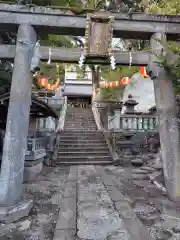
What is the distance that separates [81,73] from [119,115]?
1995 centimetres

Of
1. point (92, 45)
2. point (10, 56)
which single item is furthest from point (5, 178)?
point (92, 45)

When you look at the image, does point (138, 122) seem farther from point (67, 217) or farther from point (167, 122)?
point (67, 217)

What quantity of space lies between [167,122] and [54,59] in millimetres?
3479

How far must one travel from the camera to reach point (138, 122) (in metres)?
13.1

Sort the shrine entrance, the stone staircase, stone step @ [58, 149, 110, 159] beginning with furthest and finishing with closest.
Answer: the shrine entrance < stone step @ [58, 149, 110, 159] < the stone staircase

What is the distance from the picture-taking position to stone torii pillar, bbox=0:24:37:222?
4.20 metres

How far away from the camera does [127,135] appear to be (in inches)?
485

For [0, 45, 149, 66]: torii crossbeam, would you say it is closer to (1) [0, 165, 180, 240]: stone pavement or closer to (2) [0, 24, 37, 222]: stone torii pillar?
(2) [0, 24, 37, 222]: stone torii pillar

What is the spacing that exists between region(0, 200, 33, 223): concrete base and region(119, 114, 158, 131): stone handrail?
31.7 ft

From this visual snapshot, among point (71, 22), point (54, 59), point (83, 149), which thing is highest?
point (71, 22)

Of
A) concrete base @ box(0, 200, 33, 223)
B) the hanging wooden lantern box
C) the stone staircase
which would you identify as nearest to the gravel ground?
concrete base @ box(0, 200, 33, 223)

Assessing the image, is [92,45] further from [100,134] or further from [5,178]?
[100,134]

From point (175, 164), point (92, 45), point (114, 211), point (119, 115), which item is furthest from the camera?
point (119, 115)

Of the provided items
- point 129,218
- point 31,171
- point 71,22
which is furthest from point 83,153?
point 71,22
